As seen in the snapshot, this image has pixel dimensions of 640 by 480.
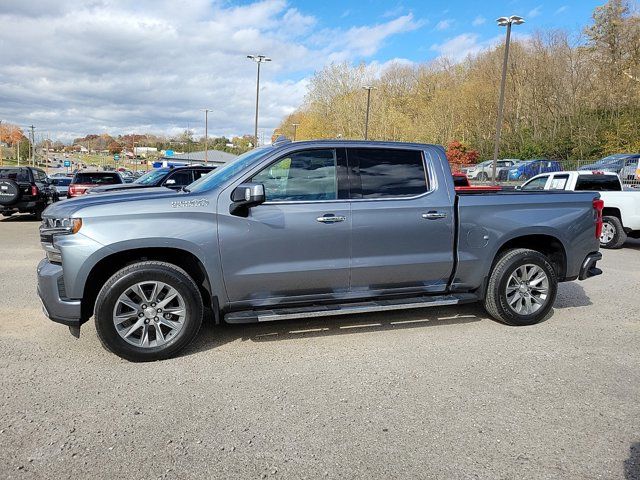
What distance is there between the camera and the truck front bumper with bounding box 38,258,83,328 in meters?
3.95

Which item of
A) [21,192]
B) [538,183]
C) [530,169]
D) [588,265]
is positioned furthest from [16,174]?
[530,169]

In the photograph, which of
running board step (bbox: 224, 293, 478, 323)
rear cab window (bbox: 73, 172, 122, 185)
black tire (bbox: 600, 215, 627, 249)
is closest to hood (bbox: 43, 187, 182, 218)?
running board step (bbox: 224, 293, 478, 323)

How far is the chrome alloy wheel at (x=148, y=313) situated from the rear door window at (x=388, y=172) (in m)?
1.91

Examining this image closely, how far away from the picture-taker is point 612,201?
10844 millimetres

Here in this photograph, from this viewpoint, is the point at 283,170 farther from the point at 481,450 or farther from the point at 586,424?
the point at 586,424

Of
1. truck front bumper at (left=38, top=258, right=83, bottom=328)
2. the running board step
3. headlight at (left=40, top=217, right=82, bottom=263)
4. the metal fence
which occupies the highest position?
the metal fence

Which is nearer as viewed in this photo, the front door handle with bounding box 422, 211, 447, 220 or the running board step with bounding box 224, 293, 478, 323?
the running board step with bounding box 224, 293, 478, 323

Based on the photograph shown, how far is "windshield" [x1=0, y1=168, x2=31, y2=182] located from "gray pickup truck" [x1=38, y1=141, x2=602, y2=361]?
12640mm

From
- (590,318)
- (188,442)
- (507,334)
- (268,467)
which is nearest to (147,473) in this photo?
(188,442)

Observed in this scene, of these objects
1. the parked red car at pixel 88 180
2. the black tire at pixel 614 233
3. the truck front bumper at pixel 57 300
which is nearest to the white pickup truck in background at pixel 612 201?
the black tire at pixel 614 233

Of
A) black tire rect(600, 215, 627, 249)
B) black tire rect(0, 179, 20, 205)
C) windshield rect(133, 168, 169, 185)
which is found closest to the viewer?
black tire rect(600, 215, 627, 249)

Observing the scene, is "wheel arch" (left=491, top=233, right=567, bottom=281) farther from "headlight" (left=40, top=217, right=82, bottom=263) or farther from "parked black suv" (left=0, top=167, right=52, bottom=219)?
"parked black suv" (left=0, top=167, right=52, bottom=219)

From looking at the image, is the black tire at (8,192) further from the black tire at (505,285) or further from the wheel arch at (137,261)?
the black tire at (505,285)

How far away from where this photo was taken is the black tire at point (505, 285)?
5.06 m
